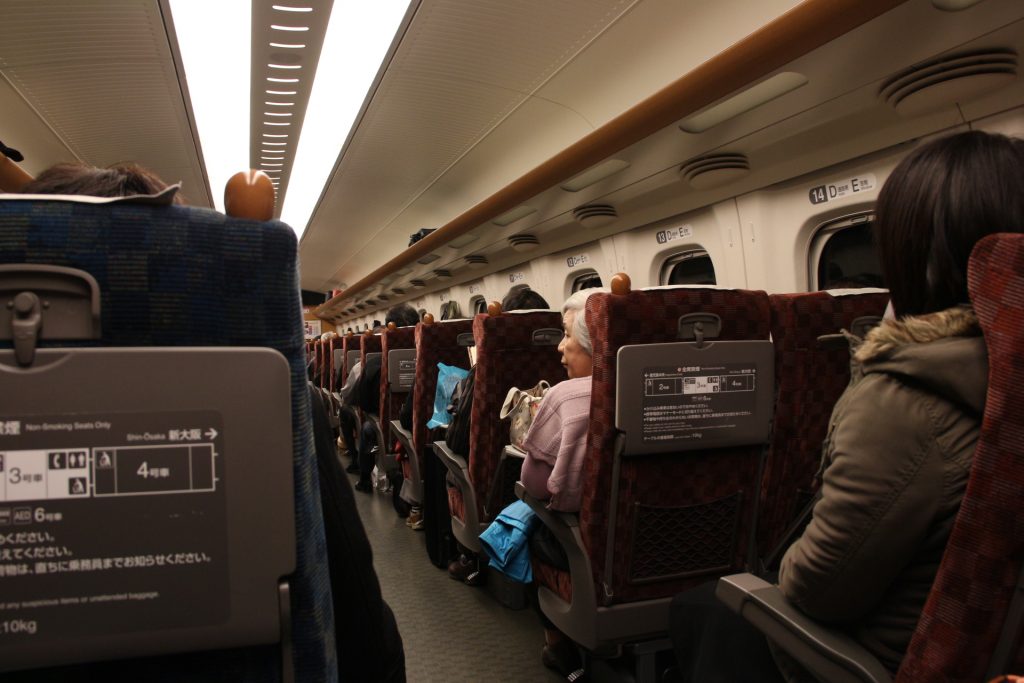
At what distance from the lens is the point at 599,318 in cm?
200

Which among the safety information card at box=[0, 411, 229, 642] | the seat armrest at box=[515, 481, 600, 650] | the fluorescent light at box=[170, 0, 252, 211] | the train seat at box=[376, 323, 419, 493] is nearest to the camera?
the safety information card at box=[0, 411, 229, 642]

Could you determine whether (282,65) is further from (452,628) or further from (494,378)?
(452,628)

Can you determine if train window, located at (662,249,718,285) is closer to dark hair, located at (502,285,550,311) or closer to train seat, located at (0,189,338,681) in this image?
dark hair, located at (502,285,550,311)

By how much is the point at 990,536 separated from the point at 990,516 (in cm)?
3

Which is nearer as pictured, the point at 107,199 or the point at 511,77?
the point at 107,199

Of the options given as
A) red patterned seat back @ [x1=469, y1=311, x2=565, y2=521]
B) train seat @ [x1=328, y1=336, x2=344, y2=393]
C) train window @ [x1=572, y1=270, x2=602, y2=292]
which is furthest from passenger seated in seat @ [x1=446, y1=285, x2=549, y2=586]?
train seat @ [x1=328, y1=336, x2=344, y2=393]

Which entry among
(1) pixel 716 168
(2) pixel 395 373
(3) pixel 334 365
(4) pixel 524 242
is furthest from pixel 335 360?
(1) pixel 716 168

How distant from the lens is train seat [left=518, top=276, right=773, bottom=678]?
1995 mm

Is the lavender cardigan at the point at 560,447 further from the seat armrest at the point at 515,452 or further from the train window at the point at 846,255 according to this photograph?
the train window at the point at 846,255

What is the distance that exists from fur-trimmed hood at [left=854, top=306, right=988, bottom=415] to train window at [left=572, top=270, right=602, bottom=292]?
586cm

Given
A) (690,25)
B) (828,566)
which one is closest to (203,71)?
(690,25)

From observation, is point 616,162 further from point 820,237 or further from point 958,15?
point 958,15

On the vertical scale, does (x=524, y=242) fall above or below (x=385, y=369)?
above

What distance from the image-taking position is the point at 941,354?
0.98 meters
